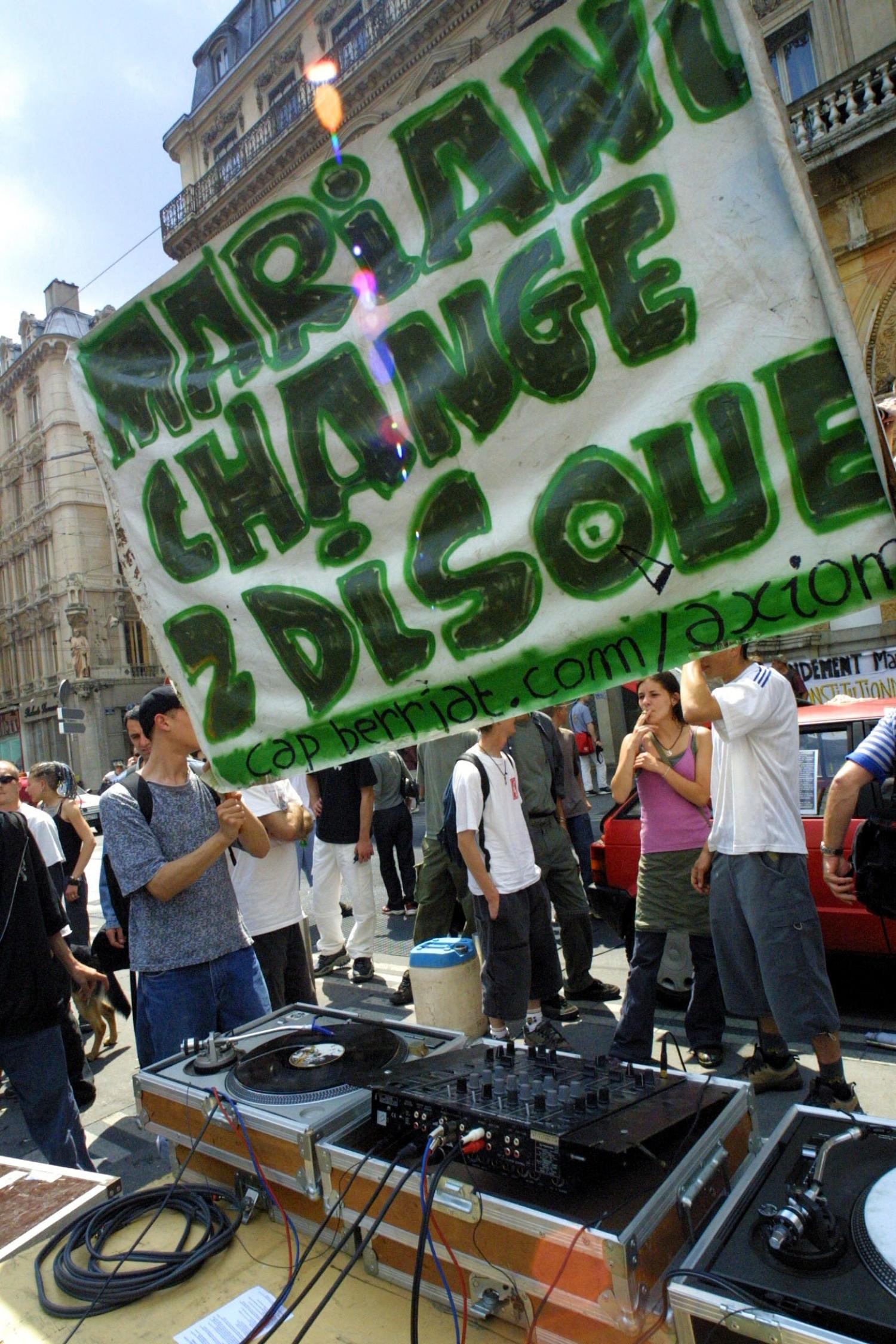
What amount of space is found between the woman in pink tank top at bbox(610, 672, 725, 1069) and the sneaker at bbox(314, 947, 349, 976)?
10.7 ft

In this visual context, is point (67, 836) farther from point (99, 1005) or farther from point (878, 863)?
point (878, 863)

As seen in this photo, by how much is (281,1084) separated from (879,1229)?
4.28 feet

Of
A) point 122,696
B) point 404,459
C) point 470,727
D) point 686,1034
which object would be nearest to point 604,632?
point 470,727

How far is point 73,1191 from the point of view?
209 cm

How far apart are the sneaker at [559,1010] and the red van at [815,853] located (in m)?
0.61

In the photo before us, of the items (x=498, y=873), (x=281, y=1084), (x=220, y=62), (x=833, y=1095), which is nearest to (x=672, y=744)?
(x=498, y=873)

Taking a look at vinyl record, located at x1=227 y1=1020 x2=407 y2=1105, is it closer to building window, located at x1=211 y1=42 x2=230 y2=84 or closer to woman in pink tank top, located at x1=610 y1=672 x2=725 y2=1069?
woman in pink tank top, located at x1=610 y1=672 x2=725 y2=1069

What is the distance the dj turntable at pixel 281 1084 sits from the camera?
6.21 feet

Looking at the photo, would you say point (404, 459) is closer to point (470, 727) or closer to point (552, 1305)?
point (470, 727)

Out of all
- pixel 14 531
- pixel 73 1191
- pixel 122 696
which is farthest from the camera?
pixel 14 531

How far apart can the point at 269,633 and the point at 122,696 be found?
125 ft

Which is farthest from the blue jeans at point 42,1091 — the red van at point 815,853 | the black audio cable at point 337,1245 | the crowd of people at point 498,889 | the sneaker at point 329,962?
the sneaker at point 329,962

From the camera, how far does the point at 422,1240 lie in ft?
4.95

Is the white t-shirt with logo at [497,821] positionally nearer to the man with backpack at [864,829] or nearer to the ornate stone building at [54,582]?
the man with backpack at [864,829]
